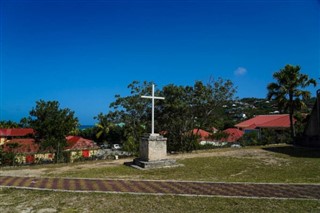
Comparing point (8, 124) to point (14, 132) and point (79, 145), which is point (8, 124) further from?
point (79, 145)

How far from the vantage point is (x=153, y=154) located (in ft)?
44.8

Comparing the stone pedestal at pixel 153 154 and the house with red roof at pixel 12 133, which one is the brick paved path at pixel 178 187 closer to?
the stone pedestal at pixel 153 154

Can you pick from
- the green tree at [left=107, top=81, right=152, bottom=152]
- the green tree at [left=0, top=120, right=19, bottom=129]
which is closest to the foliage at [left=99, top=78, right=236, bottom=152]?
the green tree at [left=107, top=81, right=152, bottom=152]

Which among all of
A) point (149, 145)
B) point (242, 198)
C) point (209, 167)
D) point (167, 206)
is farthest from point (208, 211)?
point (149, 145)

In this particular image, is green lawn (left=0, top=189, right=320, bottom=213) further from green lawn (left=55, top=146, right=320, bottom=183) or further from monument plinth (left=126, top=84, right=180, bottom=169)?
monument plinth (left=126, top=84, right=180, bottom=169)

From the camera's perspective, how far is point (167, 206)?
6387 millimetres

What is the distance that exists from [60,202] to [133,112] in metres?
16.5

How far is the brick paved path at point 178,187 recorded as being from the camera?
7451 mm

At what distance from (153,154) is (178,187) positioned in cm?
538

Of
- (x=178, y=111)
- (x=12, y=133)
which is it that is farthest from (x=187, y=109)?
(x=12, y=133)

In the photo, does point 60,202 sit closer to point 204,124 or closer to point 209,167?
point 209,167

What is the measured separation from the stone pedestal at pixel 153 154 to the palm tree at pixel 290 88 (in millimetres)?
14902

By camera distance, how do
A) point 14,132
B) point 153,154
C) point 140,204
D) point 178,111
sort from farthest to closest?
point 14,132 → point 178,111 → point 153,154 → point 140,204

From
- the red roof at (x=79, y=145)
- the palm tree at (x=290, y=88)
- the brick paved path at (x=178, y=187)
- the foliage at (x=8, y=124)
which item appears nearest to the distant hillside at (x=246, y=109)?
the palm tree at (x=290, y=88)
